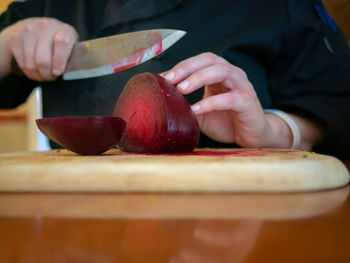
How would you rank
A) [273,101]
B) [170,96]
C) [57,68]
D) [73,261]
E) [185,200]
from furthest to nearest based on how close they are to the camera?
[273,101], [57,68], [170,96], [185,200], [73,261]

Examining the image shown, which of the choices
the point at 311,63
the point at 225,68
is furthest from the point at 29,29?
the point at 311,63

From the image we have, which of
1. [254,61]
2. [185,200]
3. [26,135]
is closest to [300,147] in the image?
[254,61]

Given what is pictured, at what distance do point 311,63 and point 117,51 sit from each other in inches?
26.7

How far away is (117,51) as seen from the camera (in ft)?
2.69

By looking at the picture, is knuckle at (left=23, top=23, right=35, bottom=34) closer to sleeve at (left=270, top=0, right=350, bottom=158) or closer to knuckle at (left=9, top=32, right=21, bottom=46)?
knuckle at (left=9, top=32, right=21, bottom=46)

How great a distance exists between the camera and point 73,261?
0.76ft

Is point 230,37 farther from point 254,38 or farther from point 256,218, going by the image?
point 256,218

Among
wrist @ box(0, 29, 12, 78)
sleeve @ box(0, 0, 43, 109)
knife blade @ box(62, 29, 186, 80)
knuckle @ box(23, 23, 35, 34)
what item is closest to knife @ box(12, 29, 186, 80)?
knife blade @ box(62, 29, 186, 80)

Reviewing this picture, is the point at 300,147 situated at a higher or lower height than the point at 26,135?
higher

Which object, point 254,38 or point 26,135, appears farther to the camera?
point 26,135

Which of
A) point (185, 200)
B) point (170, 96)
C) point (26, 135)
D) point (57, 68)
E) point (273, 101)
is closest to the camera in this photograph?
point (185, 200)

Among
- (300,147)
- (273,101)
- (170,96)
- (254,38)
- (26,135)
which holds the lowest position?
(26,135)

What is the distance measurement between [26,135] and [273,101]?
8.30 feet

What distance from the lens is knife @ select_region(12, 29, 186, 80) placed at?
30.6 inches
